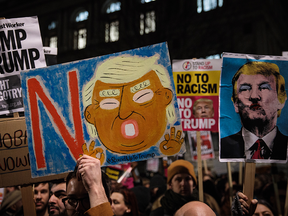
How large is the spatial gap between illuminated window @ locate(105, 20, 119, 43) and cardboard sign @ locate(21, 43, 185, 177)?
64.8 ft

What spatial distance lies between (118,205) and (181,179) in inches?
33.7

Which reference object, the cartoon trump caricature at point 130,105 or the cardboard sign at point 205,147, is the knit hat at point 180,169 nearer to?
the cartoon trump caricature at point 130,105

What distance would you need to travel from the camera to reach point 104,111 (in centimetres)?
191

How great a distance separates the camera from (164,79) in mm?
1882

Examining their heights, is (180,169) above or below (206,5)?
below

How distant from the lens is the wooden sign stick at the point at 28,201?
1.98 metres

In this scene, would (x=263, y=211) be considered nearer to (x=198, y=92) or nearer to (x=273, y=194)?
(x=198, y=92)

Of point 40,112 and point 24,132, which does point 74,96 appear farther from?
point 24,132

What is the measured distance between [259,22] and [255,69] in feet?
53.9

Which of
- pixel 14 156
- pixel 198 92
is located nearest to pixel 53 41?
pixel 198 92

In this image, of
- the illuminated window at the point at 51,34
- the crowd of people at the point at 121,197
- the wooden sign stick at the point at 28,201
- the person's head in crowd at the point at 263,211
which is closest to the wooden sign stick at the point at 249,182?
the crowd of people at the point at 121,197

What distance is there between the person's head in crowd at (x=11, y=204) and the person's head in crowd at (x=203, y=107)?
2.59 meters

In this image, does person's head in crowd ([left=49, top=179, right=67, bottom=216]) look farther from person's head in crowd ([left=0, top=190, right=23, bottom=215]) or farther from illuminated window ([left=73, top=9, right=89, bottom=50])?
illuminated window ([left=73, top=9, right=89, bottom=50])

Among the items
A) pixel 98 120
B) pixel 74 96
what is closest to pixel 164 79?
pixel 98 120
